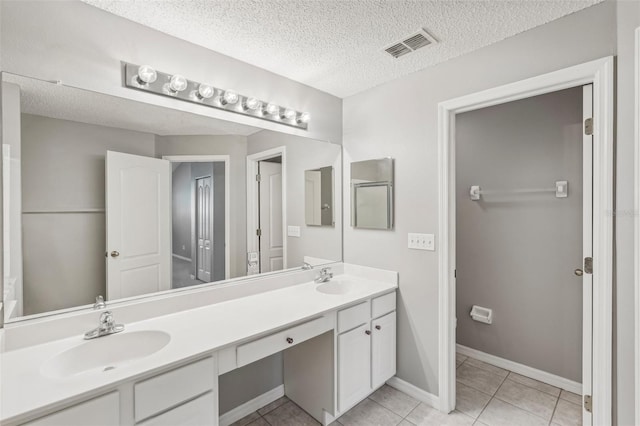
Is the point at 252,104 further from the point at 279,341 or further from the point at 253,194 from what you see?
the point at 279,341

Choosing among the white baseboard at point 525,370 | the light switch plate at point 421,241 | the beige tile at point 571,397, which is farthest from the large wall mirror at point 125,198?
the beige tile at point 571,397

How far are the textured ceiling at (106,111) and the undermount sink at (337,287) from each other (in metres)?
1.31

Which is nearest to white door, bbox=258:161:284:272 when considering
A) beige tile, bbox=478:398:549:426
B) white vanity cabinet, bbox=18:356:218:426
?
white vanity cabinet, bbox=18:356:218:426

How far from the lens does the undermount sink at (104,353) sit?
1220 millimetres

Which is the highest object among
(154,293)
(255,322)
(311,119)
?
(311,119)

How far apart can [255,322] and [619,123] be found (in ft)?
6.61

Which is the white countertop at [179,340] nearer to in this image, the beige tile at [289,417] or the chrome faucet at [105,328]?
the chrome faucet at [105,328]

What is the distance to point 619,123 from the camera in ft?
4.67

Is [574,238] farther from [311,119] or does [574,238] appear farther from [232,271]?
[232,271]

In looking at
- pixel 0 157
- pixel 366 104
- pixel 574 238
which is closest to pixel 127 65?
pixel 0 157

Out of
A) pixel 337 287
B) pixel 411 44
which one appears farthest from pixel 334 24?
pixel 337 287

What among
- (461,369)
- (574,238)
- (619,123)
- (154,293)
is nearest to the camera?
(619,123)

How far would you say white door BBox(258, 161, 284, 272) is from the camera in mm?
2150

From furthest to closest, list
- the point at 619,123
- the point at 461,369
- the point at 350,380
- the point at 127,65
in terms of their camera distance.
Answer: the point at 461,369 < the point at 350,380 < the point at 127,65 < the point at 619,123
